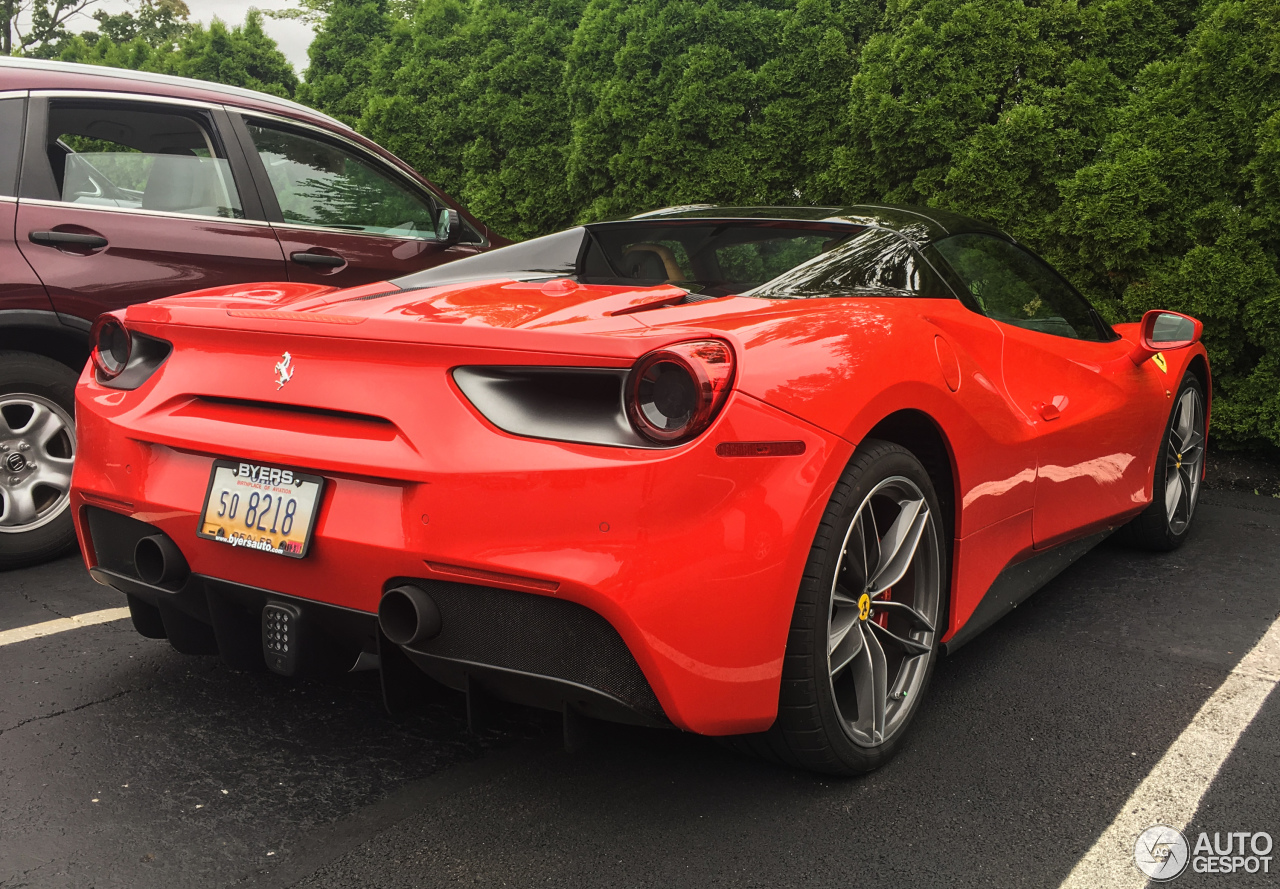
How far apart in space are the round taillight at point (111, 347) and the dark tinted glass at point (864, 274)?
1.48m

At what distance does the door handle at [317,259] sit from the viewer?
14.9 feet

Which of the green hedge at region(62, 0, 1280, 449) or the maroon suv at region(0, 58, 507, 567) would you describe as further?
the green hedge at region(62, 0, 1280, 449)

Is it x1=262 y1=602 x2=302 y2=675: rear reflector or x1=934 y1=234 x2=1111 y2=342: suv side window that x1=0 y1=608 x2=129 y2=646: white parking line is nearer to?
x1=262 y1=602 x2=302 y2=675: rear reflector

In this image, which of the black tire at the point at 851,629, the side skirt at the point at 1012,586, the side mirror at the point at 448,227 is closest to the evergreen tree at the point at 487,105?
the side mirror at the point at 448,227

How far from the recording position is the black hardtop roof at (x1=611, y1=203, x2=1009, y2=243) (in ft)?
9.87

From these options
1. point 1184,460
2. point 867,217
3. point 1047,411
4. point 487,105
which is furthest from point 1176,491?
point 487,105

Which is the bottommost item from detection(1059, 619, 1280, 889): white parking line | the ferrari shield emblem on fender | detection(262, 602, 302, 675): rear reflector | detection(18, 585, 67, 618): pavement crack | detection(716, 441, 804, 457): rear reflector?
detection(18, 585, 67, 618): pavement crack

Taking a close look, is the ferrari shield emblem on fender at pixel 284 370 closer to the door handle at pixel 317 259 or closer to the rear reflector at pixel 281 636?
the rear reflector at pixel 281 636

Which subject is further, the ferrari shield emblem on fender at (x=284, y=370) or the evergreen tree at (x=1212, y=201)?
the evergreen tree at (x=1212, y=201)

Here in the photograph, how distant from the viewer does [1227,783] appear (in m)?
2.41

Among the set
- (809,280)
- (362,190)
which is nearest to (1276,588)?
(809,280)

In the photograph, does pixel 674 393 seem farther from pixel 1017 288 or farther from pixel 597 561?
pixel 1017 288

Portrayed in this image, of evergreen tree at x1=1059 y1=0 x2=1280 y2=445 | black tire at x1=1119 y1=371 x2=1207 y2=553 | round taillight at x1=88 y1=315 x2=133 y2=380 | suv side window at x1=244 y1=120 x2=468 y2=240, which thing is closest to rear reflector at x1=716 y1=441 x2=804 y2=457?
round taillight at x1=88 y1=315 x2=133 y2=380

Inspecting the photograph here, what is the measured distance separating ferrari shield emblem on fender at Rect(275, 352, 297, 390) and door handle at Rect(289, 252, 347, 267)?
252cm
